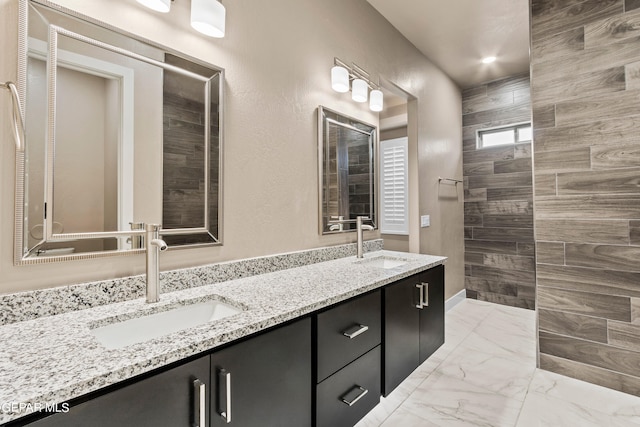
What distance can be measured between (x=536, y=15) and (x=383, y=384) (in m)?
2.66

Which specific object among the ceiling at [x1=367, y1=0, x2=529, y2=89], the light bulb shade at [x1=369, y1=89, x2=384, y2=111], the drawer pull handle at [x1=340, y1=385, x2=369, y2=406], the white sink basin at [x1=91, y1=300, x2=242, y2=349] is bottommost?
the drawer pull handle at [x1=340, y1=385, x2=369, y2=406]

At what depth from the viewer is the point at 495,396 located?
1.88 meters

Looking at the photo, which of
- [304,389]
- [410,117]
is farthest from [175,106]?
[410,117]

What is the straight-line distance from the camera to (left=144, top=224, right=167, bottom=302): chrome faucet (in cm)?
111

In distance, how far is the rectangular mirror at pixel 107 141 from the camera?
3.23ft

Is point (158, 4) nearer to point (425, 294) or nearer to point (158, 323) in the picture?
point (158, 323)

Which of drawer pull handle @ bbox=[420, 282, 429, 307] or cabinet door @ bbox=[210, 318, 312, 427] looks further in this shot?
drawer pull handle @ bbox=[420, 282, 429, 307]

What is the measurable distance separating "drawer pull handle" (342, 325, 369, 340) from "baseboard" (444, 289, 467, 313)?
2248 millimetres

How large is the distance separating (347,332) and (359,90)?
1.64 metres

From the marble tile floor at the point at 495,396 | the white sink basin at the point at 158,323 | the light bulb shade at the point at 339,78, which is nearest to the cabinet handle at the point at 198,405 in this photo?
the white sink basin at the point at 158,323

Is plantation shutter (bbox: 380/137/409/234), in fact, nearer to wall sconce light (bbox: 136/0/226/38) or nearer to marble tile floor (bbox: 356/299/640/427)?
marble tile floor (bbox: 356/299/640/427)

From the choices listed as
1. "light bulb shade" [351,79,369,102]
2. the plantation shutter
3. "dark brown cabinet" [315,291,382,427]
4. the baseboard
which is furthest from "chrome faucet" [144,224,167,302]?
the baseboard

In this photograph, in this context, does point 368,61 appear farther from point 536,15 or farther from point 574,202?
point 574,202

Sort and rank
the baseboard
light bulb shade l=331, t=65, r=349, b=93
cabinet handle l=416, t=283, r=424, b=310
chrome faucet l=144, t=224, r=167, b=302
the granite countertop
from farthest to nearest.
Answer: the baseboard
light bulb shade l=331, t=65, r=349, b=93
cabinet handle l=416, t=283, r=424, b=310
chrome faucet l=144, t=224, r=167, b=302
the granite countertop
